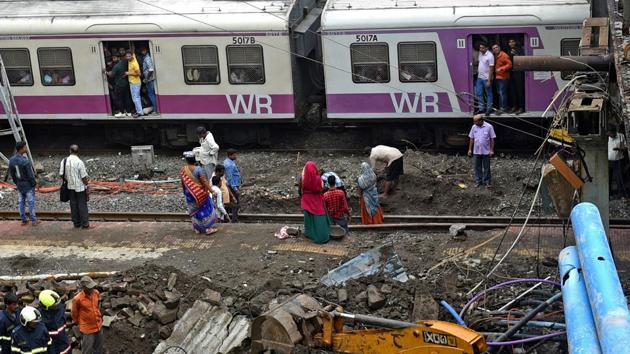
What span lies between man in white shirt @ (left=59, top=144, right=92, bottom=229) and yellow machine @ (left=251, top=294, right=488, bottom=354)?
5929 millimetres

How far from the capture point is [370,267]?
1271 centimetres

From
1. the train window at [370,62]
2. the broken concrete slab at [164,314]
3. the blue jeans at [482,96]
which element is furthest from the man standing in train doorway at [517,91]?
the broken concrete slab at [164,314]

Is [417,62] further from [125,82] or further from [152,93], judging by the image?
[125,82]

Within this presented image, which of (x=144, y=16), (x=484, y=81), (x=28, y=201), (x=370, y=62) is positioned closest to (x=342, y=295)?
(x=28, y=201)

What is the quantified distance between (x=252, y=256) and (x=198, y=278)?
1383mm

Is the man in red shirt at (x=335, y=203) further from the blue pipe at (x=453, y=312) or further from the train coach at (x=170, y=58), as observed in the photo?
the train coach at (x=170, y=58)

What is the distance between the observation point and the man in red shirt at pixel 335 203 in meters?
14.5

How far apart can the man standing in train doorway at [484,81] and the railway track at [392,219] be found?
12.9 ft

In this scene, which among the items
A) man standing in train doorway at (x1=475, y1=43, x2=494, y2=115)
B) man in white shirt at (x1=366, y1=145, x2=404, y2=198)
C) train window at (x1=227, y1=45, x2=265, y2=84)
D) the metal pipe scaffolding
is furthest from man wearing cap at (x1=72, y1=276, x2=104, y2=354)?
man standing in train doorway at (x1=475, y1=43, x2=494, y2=115)

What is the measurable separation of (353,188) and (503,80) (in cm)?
366

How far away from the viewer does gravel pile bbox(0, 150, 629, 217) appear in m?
17.3

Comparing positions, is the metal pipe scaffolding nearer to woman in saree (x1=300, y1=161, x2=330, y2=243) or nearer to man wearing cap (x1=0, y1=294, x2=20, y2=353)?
woman in saree (x1=300, y1=161, x2=330, y2=243)

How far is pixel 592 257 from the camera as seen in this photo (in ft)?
28.0

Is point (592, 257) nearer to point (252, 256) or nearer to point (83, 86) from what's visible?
point (252, 256)
